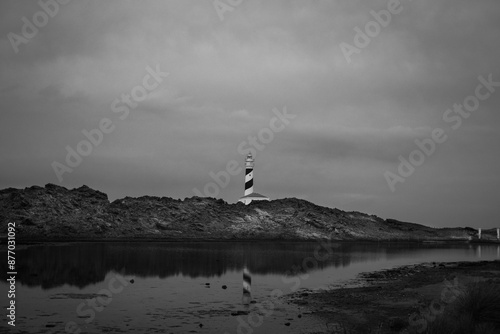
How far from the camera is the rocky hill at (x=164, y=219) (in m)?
77.6

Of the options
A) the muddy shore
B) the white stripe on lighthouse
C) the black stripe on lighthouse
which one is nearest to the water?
the white stripe on lighthouse

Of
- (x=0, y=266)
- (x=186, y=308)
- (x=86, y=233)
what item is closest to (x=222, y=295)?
(x=186, y=308)

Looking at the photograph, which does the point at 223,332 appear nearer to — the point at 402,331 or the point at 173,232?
the point at 402,331

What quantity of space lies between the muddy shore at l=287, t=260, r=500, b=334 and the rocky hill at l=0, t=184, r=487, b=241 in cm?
5345

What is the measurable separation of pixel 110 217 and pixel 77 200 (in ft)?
25.2

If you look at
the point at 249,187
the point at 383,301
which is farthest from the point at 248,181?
the point at 383,301

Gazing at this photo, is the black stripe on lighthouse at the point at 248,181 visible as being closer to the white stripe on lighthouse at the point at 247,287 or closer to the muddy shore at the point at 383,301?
the white stripe on lighthouse at the point at 247,287

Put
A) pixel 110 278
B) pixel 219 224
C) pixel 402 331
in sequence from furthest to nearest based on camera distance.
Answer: pixel 219 224 → pixel 110 278 → pixel 402 331

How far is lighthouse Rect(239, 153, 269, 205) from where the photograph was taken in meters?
114

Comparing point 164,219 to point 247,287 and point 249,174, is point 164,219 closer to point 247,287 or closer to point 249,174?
point 249,174

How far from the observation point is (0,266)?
32.4 meters

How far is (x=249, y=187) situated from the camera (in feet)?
383

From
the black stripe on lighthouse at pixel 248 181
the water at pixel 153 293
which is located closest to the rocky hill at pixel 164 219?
the black stripe on lighthouse at pixel 248 181

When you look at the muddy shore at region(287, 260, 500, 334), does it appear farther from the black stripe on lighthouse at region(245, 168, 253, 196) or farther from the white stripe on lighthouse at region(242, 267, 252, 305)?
the black stripe on lighthouse at region(245, 168, 253, 196)
